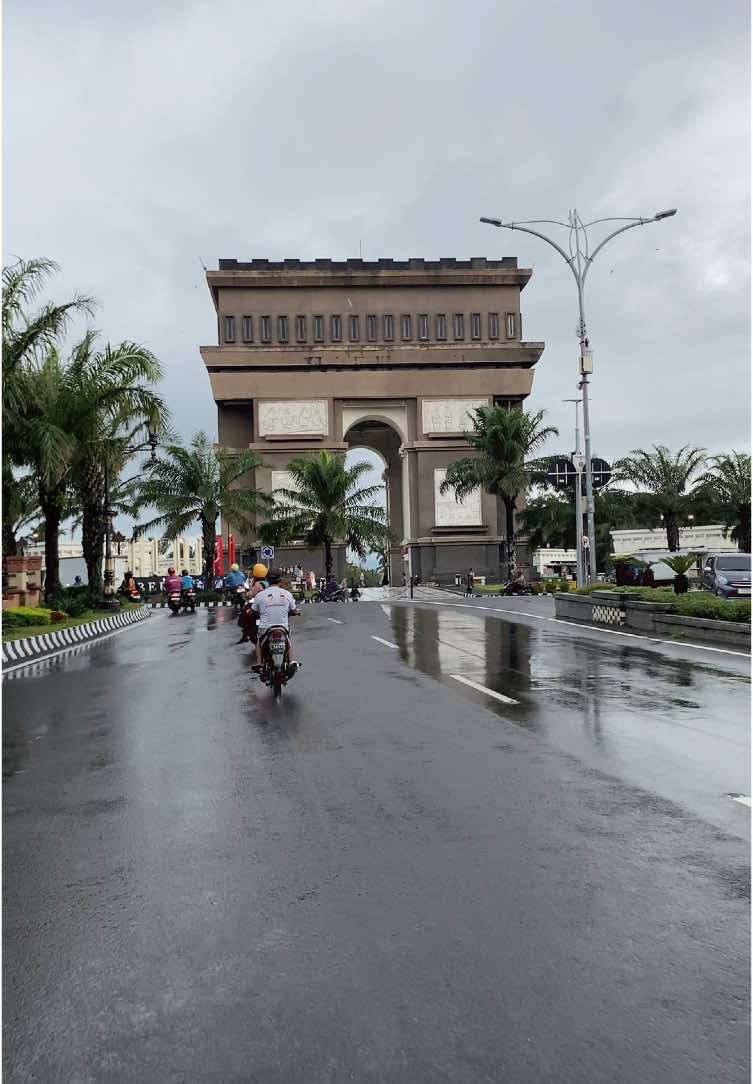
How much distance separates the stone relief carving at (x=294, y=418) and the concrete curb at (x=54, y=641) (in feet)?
126

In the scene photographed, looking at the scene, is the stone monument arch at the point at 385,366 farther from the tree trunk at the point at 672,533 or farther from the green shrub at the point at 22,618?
the green shrub at the point at 22,618

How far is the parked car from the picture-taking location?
28953 millimetres

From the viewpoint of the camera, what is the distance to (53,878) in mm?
4859

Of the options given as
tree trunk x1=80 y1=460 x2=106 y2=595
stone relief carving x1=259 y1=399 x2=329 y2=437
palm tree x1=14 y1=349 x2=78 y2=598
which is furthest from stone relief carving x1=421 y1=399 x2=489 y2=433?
palm tree x1=14 y1=349 x2=78 y2=598

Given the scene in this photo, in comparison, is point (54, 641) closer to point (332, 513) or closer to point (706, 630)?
point (706, 630)

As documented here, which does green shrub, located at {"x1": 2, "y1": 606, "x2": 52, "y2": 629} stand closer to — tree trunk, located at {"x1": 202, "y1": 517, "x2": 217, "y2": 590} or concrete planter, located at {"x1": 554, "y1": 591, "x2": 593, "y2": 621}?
concrete planter, located at {"x1": 554, "y1": 591, "x2": 593, "y2": 621}

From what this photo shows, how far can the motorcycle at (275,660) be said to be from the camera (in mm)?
11422

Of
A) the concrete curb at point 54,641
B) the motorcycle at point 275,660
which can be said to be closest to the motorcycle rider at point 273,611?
the motorcycle at point 275,660

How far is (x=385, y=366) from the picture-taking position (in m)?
71.6

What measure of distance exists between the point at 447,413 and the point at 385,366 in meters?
6.20

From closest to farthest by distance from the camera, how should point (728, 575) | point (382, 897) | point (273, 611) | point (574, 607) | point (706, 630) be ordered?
point (382, 897)
point (273, 611)
point (706, 630)
point (574, 607)
point (728, 575)

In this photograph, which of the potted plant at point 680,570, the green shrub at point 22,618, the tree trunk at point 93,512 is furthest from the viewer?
the tree trunk at point 93,512

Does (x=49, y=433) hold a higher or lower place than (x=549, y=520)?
higher

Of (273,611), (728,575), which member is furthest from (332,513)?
(273,611)
